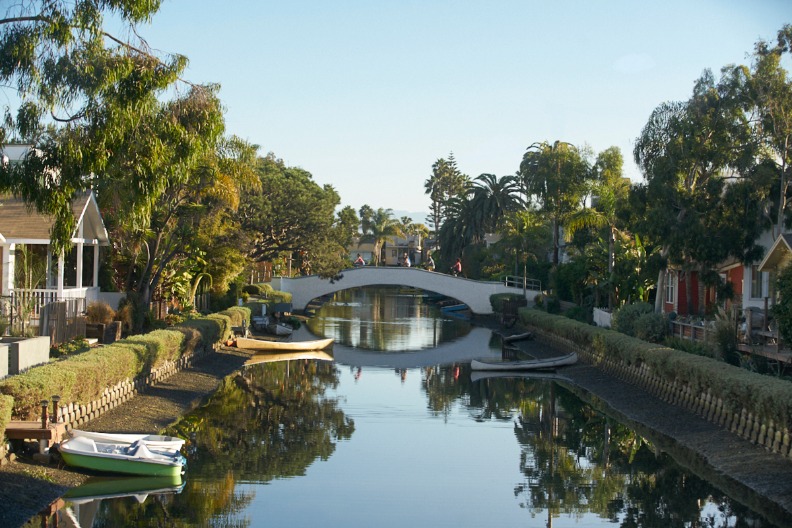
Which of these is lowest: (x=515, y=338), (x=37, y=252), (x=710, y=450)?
(x=710, y=450)

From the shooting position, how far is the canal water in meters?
15.1

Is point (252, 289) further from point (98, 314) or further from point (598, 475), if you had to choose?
point (598, 475)

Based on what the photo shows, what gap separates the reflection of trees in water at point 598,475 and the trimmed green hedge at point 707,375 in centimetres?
193

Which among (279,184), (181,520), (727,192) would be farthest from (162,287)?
(181,520)

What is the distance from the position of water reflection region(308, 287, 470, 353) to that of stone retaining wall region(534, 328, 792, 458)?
1566 cm

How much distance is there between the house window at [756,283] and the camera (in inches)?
1312

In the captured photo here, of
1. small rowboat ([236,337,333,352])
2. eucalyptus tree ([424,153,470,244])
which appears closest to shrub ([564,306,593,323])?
small rowboat ([236,337,333,352])

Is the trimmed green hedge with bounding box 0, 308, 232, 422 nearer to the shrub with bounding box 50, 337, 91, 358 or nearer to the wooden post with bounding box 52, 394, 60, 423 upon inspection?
the wooden post with bounding box 52, 394, 60, 423

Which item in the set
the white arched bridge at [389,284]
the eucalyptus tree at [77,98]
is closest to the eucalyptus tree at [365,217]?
the white arched bridge at [389,284]

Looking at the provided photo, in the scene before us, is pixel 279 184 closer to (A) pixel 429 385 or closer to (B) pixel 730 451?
(A) pixel 429 385

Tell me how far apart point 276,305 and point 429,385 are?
23.5 m

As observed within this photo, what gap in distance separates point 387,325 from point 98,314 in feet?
110

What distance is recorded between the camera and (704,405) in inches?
885

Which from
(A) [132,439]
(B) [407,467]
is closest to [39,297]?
(A) [132,439]
